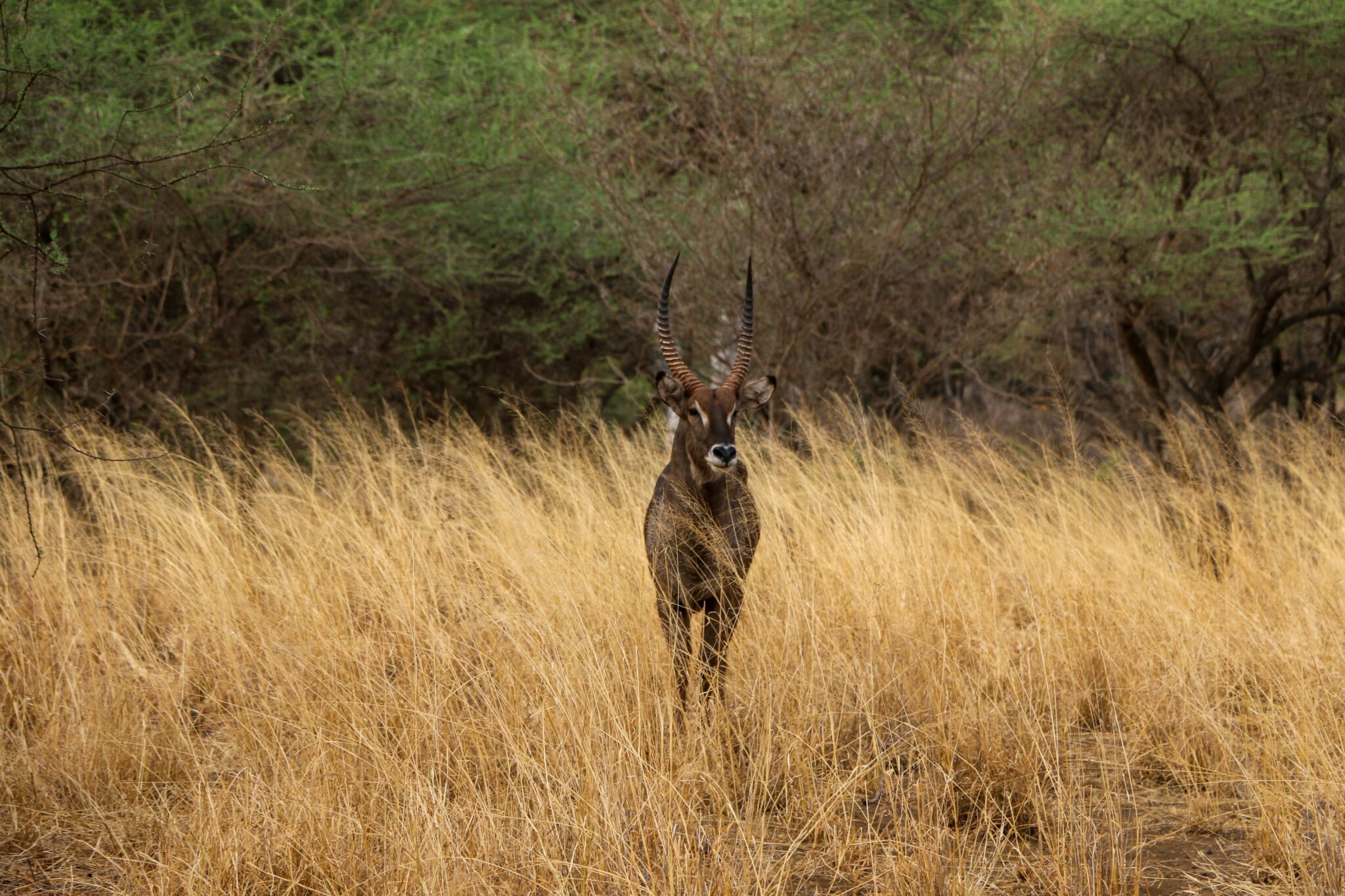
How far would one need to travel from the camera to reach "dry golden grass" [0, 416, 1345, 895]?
11.9ft

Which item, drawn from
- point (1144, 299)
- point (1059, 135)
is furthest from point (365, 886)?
point (1059, 135)

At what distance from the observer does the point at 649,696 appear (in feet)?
15.4

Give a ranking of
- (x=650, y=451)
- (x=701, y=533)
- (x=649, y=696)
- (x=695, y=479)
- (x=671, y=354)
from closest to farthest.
A: (x=649, y=696), (x=701, y=533), (x=695, y=479), (x=671, y=354), (x=650, y=451)

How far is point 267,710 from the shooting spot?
462cm

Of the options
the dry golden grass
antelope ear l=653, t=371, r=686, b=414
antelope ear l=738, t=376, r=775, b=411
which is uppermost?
antelope ear l=653, t=371, r=686, b=414

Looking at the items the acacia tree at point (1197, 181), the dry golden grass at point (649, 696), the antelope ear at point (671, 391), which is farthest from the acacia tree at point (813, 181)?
the antelope ear at point (671, 391)

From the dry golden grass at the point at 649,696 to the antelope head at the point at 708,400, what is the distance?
2.20ft

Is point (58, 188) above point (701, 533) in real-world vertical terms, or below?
above

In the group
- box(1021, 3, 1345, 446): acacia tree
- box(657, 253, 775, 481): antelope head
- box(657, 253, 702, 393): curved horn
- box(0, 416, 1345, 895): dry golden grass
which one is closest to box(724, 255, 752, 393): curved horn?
box(657, 253, 775, 481): antelope head

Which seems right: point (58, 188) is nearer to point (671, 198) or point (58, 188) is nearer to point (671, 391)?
point (671, 198)

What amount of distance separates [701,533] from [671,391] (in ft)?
1.92

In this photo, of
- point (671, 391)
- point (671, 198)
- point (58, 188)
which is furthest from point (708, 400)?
point (671, 198)

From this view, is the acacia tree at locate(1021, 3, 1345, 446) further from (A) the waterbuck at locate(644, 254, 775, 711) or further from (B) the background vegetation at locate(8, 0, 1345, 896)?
(A) the waterbuck at locate(644, 254, 775, 711)

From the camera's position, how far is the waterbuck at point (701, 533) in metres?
5.12
